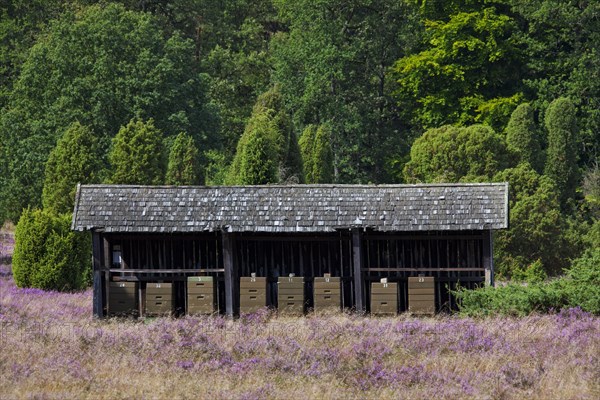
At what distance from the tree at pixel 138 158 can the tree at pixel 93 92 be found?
27.3 feet

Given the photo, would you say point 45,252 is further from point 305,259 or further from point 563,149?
point 563,149

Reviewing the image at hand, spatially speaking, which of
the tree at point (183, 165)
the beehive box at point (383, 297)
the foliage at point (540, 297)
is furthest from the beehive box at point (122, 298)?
the tree at point (183, 165)

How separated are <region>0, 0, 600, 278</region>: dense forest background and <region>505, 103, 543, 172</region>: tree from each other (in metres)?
0.08

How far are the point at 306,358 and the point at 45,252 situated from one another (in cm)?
1695

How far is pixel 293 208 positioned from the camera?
101 ft

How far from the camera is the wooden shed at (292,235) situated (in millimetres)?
30406

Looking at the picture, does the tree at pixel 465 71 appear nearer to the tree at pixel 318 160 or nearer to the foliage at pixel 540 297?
the tree at pixel 318 160

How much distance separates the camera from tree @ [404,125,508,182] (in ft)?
161

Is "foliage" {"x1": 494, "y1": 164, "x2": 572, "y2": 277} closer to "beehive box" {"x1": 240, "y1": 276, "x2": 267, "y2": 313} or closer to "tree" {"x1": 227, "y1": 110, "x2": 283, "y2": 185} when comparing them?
"tree" {"x1": 227, "y1": 110, "x2": 283, "y2": 185}

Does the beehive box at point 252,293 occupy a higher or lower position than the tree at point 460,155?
lower

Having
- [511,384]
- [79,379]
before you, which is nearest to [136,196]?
[79,379]

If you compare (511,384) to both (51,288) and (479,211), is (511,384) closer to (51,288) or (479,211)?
(479,211)

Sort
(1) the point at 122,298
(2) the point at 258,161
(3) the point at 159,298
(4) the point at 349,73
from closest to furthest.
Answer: (3) the point at 159,298 → (1) the point at 122,298 → (2) the point at 258,161 → (4) the point at 349,73

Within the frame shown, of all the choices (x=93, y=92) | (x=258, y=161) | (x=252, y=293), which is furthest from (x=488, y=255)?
(x=93, y=92)
